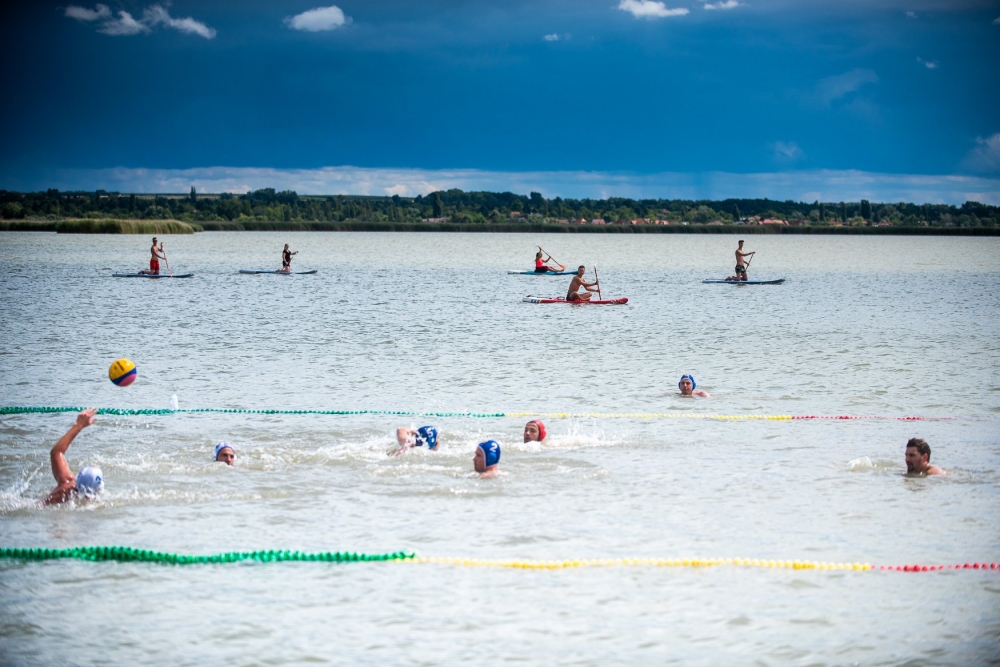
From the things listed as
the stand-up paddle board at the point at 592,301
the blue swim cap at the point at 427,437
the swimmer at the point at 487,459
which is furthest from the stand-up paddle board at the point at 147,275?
the swimmer at the point at 487,459

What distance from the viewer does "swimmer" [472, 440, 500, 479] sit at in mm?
11695

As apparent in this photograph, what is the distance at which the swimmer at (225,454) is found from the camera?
12258 millimetres

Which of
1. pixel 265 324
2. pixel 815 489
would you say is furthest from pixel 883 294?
pixel 815 489

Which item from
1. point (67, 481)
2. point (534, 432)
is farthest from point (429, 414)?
point (67, 481)

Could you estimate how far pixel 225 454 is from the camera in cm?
1227

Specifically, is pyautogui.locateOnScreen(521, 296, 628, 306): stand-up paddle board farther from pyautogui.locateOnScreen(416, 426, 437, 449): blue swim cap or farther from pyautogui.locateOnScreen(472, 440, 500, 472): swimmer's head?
pyautogui.locateOnScreen(472, 440, 500, 472): swimmer's head

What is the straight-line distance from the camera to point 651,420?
15.4m

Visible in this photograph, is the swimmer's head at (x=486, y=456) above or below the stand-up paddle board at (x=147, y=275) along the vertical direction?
below

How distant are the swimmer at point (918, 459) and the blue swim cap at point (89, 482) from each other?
8.95m

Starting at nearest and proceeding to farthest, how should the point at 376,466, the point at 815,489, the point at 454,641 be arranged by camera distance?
the point at 454,641 < the point at 815,489 < the point at 376,466

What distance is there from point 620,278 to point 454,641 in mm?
53150

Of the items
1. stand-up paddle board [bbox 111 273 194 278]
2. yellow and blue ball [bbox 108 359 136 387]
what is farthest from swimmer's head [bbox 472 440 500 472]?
stand-up paddle board [bbox 111 273 194 278]

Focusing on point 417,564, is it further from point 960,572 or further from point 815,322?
point 815,322

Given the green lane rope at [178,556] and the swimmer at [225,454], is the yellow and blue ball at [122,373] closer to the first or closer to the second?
the swimmer at [225,454]
